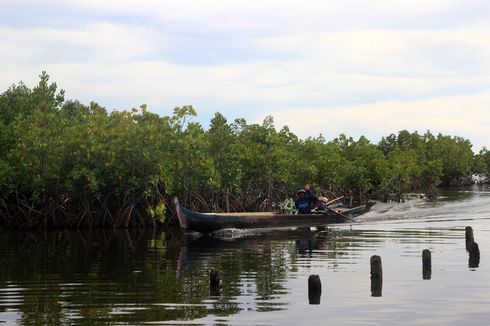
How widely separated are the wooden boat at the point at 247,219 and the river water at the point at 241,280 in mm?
532

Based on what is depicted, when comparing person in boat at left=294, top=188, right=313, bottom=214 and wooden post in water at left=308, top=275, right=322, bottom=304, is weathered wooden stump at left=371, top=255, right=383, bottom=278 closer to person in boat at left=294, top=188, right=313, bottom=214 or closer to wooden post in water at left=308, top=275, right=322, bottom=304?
wooden post in water at left=308, top=275, right=322, bottom=304

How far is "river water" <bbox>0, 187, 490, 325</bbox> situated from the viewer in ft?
46.7

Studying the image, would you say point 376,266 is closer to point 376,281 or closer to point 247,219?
point 376,281

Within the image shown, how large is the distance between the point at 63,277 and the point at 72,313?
4.94 metres

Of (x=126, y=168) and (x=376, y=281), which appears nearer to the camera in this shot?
(x=376, y=281)

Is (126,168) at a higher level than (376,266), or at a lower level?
higher

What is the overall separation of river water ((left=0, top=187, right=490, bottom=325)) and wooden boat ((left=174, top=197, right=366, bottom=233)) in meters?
0.53

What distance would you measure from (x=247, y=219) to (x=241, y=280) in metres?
13.6

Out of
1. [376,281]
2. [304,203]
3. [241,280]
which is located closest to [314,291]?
[376,281]

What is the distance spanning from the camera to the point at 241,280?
18.5 meters

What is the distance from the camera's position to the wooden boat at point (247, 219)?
30.7 metres

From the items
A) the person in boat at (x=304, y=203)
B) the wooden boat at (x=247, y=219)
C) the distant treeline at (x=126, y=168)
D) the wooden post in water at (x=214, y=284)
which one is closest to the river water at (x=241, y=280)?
the wooden post in water at (x=214, y=284)

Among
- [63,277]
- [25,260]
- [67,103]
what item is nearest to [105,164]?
[25,260]

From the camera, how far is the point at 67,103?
7412cm
